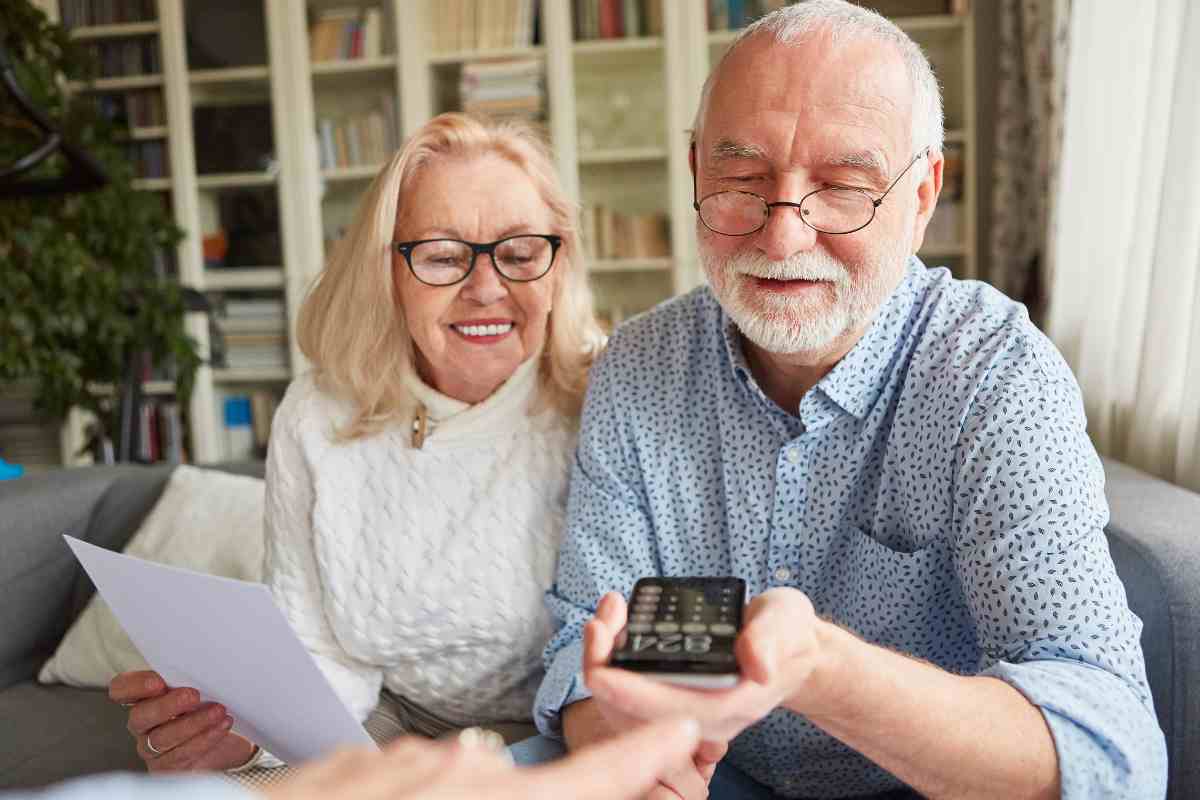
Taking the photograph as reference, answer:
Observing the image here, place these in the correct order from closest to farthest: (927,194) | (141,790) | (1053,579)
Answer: (141,790) → (1053,579) → (927,194)

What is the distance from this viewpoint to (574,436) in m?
1.37

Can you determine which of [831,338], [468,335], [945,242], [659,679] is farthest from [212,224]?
[659,679]

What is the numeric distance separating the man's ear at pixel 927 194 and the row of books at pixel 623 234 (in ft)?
8.46

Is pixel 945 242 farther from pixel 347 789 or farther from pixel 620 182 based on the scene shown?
pixel 347 789

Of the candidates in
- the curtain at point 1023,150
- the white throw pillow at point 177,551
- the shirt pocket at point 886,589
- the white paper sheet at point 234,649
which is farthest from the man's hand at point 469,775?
the curtain at point 1023,150

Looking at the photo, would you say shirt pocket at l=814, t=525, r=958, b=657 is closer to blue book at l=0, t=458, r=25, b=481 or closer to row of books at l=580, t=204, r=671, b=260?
blue book at l=0, t=458, r=25, b=481

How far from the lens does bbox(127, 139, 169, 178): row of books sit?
12.9 feet

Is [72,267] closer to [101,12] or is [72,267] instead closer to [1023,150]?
[101,12]

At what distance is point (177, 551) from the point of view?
179 cm

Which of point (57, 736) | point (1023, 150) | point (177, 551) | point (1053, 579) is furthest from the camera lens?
point (1023, 150)

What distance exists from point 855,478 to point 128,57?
3.71m

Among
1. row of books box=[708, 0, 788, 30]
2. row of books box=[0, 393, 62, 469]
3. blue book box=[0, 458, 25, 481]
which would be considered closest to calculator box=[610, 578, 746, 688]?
blue book box=[0, 458, 25, 481]

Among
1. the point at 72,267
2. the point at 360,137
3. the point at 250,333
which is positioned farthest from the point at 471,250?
the point at 250,333

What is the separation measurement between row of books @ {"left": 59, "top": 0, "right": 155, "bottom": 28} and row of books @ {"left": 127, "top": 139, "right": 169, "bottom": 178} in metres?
0.46
